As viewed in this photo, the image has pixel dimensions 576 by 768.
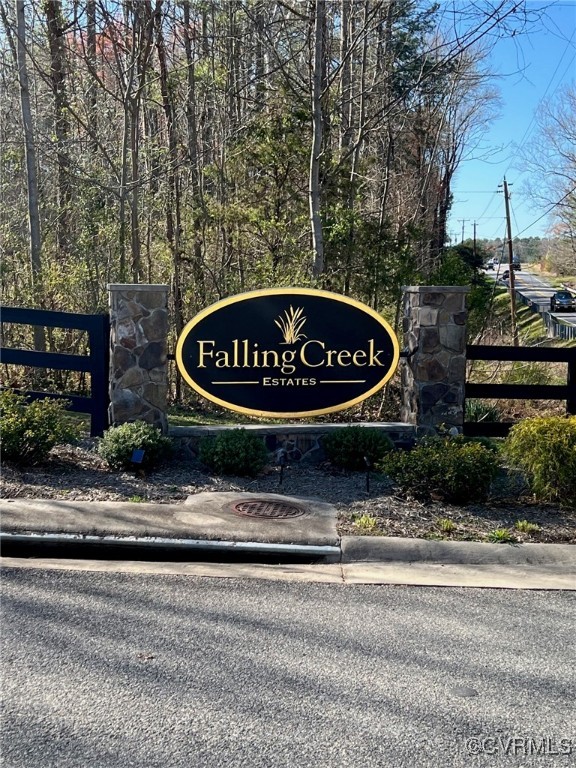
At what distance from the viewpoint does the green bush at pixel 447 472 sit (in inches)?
252

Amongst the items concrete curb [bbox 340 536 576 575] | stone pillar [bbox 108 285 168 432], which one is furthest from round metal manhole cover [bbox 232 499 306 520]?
stone pillar [bbox 108 285 168 432]

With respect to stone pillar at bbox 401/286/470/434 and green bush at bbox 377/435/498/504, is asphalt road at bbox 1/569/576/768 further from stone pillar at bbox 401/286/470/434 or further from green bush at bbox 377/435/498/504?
stone pillar at bbox 401/286/470/434

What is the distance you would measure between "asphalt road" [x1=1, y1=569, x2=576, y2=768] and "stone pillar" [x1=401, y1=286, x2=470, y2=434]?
343 cm

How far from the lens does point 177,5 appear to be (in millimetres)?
13008

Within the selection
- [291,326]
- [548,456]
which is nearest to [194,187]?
[291,326]

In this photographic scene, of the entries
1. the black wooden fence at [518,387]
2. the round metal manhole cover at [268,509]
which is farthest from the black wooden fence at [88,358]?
the black wooden fence at [518,387]

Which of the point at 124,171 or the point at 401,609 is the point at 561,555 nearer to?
the point at 401,609

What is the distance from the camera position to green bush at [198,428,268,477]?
284 inches

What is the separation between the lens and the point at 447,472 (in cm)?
639

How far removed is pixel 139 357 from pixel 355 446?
7.73 feet

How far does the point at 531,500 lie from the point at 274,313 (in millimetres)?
3160

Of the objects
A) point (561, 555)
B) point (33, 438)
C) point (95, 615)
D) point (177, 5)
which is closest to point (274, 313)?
point (33, 438)

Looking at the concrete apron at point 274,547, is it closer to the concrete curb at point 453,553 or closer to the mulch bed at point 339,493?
the concrete curb at point 453,553

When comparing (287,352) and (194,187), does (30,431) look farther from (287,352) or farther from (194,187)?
(194,187)
